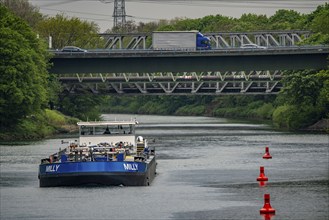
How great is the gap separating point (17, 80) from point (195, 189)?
54883 mm

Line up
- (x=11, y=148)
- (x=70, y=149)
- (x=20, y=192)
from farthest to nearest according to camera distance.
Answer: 1. (x=11, y=148)
2. (x=70, y=149)
3. (x=20, y=192)

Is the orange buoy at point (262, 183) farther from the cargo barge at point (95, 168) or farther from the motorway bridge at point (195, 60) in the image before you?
the motorway bridge at point (195, 60)

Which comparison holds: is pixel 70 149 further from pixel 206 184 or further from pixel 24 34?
pixel 24 34

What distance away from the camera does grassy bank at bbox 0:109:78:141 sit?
125606 millimetres

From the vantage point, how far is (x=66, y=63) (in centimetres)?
14775

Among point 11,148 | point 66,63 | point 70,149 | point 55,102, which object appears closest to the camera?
point 70,149

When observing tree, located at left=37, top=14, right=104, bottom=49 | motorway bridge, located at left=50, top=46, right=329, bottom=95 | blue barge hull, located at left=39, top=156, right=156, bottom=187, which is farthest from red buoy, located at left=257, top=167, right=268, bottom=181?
tree, located at left=37, top=14, right=104, bottom=49

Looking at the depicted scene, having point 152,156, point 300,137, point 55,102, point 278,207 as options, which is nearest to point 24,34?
point 55,102

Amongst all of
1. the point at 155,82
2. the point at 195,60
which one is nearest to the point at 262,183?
the point at 195,60

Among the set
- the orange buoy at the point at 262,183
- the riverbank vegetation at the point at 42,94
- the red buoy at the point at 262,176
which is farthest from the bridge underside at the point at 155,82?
the red buoy at the point at 262,176

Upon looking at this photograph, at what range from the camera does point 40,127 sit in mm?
132000

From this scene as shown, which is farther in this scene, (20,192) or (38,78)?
(38,78)

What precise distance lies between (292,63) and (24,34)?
27.5 meters

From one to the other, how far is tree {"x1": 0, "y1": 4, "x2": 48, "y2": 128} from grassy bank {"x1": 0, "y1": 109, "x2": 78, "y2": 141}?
→ 121cm
